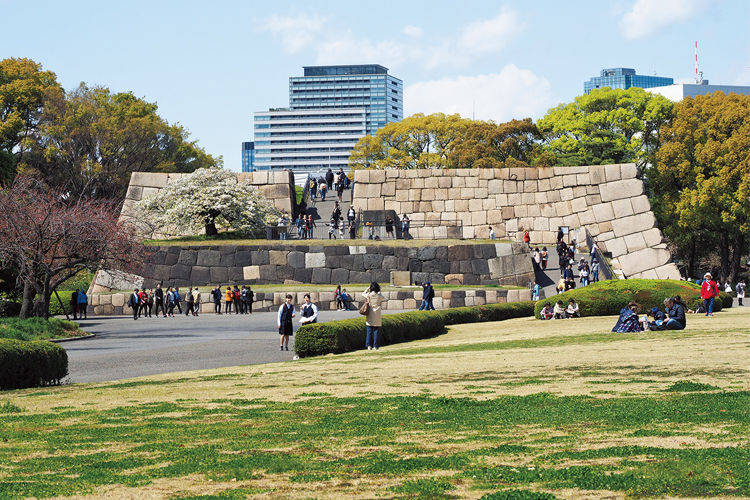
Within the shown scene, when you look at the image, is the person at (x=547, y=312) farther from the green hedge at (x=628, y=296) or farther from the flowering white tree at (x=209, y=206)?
the flowering white tree at (x=209, y=206)

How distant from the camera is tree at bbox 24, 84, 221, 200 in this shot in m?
50.0

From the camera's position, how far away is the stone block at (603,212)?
1714 inches

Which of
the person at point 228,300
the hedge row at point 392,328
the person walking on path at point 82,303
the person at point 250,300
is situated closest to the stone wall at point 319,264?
the person at point 228,300

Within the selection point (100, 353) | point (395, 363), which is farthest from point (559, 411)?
point (100, 353)

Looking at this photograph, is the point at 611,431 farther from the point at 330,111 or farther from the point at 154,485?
the point at 330,111

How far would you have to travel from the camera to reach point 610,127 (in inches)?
2312

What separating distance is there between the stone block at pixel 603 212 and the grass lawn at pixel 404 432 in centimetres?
3225

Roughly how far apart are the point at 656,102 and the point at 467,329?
4183cm

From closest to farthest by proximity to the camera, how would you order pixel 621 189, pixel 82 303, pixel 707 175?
1. pixel 82 303
2. pixel 621 189
3. pixel 707 175

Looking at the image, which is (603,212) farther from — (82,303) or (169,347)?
(169,347)

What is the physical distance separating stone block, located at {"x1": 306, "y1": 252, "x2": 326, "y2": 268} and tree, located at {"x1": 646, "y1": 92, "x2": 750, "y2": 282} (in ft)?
79.3

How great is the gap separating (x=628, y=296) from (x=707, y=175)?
27.6 metres

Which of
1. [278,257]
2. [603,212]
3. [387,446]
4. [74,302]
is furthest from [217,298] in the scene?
[387,446]

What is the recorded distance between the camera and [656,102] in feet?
188
